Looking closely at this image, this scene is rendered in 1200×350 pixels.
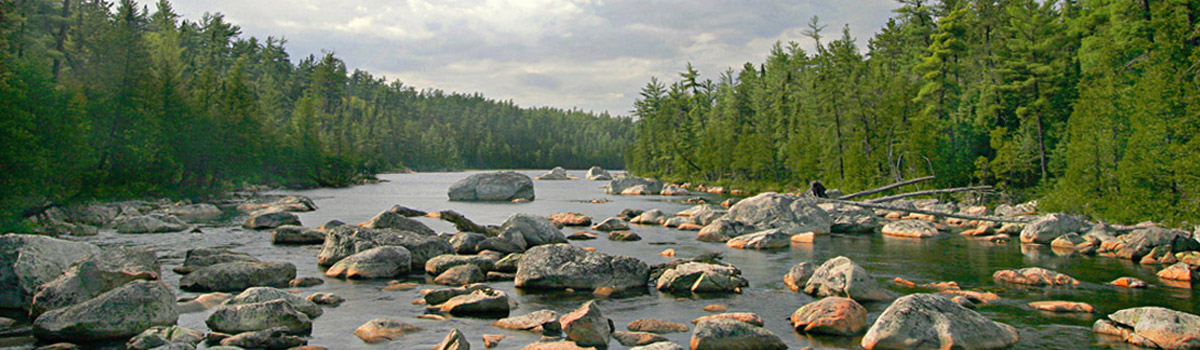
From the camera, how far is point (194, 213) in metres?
34.0

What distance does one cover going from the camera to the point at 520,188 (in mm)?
52906

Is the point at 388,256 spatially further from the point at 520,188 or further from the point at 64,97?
the point at 520,188

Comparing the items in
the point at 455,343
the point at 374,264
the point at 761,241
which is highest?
the point at 374,264

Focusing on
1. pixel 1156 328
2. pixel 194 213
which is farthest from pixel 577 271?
pixel 194 213

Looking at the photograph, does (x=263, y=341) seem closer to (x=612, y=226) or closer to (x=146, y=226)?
(x=612, y=226)

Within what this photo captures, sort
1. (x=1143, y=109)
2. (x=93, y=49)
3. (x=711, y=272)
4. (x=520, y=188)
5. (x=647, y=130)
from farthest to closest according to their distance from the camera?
(x=647, y=130) → (x=520, y=188) → (x=93, y=49) → (x=1143, y=109) → (x=711, y=272)

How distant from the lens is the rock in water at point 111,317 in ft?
31.4

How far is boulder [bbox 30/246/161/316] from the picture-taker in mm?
11133

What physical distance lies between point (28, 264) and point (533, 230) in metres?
12.5

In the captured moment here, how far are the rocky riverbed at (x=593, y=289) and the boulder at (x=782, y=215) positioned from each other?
1.37m

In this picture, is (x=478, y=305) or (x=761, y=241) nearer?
(x=478, y=305)

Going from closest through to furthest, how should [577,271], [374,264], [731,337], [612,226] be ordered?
[731,337] → [577,271] → [374,264] → [612,226]

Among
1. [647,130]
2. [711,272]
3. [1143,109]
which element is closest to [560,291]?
[711,272]

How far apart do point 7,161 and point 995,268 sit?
28.3 metres
